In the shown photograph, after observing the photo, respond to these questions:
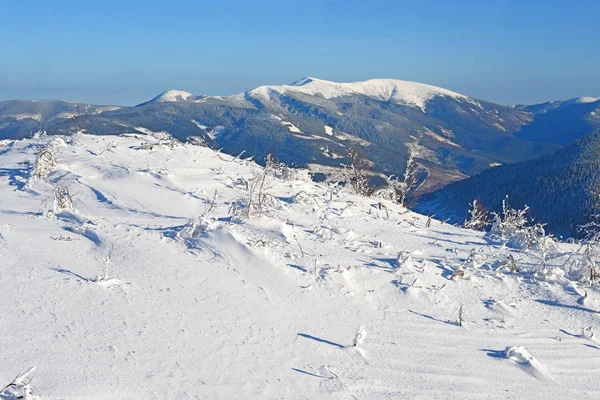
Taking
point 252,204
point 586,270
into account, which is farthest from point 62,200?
point 586,270

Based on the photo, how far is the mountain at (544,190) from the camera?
245 feet

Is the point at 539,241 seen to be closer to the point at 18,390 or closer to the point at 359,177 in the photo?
the point at 359,177

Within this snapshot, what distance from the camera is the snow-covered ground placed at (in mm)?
5066

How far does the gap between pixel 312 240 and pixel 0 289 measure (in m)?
4.47

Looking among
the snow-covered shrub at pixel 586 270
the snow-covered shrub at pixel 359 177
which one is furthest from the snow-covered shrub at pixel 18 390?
the snow-covered shrub at pixel 359 177

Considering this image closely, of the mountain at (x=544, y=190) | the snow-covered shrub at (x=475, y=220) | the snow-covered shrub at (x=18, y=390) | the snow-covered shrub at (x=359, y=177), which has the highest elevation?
the snow-covered shrub at (x=359, y=177)

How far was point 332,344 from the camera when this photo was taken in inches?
232

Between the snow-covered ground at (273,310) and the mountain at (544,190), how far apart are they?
6518cm

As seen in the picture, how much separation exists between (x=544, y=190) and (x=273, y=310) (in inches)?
3377

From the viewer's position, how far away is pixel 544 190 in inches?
3275

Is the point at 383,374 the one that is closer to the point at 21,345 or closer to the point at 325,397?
the point at 325,397

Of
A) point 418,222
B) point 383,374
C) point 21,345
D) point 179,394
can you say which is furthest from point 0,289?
point 418,222

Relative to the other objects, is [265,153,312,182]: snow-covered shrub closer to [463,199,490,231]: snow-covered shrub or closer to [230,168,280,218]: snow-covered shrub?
[230,168,280,218]: snow-covered shrub

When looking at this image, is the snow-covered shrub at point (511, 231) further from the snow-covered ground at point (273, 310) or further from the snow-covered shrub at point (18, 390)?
the snow-covered shrub at point (18, 390)
